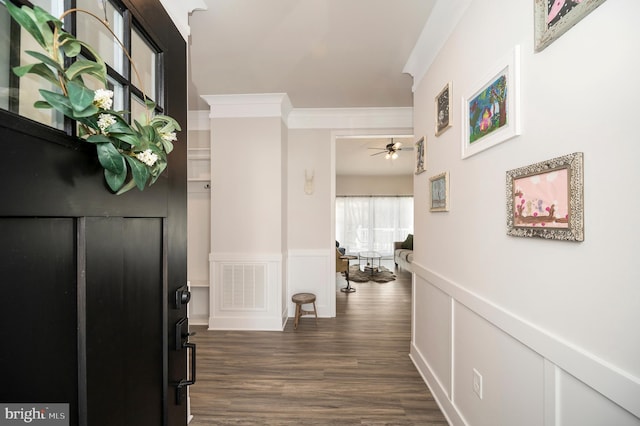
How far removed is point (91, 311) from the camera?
29.3 inches

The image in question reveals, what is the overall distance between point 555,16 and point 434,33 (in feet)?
4.08

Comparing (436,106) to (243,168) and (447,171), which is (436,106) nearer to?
(447,171)

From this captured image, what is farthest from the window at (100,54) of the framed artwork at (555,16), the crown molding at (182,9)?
the framed artwork at (555,16)

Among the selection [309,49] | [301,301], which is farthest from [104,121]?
[301,301]

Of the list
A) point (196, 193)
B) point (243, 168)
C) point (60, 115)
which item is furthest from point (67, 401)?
point (196, 193)

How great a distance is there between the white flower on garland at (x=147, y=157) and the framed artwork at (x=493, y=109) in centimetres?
133

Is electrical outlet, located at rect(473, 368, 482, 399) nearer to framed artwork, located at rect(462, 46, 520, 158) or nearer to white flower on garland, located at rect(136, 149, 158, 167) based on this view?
framed artwork, located at rect(462, 46, 520, 158)

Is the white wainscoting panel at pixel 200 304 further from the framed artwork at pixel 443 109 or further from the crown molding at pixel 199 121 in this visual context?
the framed artwork at pixel 443 109

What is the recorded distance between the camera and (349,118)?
385 centimetres

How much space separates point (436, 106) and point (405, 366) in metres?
2.19

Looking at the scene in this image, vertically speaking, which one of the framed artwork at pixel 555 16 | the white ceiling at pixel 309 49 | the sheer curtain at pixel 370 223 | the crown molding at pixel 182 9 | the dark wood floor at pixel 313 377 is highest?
the white ceiling at pixel 309 49

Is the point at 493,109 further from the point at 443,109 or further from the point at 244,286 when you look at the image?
the point at 244,286

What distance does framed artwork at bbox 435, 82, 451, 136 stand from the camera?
189cm

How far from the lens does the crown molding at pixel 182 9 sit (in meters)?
1.50
